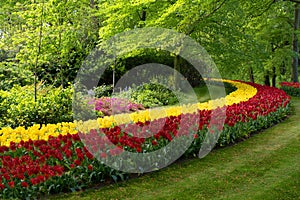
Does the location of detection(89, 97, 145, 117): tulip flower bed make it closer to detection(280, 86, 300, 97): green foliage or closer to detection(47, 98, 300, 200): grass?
detection(47, 98, 300, 200): grass

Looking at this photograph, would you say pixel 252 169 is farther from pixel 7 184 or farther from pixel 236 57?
pixel 236 57

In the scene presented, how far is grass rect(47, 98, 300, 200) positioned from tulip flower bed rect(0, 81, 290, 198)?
204mm

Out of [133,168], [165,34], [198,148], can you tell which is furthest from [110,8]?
[133,168]

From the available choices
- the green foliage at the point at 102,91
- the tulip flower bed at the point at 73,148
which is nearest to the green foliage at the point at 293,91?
the green foliage at the point at 102,91

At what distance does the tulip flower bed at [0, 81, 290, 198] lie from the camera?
172 inches

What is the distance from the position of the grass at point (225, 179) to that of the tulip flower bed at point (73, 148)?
0.67 feet

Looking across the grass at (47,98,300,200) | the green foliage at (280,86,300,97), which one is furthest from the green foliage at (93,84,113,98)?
the green foliage at (280,86,300,97)

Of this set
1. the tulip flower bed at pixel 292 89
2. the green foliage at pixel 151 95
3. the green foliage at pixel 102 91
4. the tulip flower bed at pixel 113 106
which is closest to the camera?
the tulip flower bed at pixel 113 106

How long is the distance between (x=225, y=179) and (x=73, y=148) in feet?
7.77

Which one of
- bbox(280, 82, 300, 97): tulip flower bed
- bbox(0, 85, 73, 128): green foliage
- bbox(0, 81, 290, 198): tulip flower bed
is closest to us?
bbox(0, 81, 290, 198): tulip flower bed

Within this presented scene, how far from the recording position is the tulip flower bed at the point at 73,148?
14.4ft

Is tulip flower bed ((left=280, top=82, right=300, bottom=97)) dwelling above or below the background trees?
below

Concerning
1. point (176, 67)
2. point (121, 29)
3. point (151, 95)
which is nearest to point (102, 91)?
point (151, 95)

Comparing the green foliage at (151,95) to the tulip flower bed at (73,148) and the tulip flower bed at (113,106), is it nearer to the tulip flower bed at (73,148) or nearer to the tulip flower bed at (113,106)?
the tulip flower bed at (113,106)
